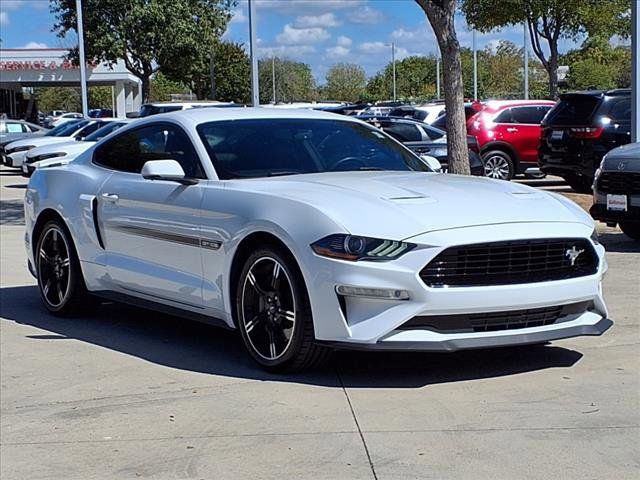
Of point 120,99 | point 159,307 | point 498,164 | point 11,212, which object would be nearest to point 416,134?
point 498,164

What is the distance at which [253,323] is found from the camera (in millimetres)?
6027

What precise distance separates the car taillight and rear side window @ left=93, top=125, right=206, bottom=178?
969 cm

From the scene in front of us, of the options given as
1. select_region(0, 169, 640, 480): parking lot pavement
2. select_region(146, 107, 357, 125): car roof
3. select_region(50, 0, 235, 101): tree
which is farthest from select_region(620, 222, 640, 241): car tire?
select_region(50, 0, 235, 101): tree

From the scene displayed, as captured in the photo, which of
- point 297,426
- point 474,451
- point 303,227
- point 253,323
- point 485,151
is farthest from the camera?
point 485,151

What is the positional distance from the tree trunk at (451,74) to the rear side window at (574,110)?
2.75 metres

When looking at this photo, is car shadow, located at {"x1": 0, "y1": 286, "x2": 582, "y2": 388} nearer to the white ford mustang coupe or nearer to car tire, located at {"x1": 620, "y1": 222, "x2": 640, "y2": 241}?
the white ford mustang coupe

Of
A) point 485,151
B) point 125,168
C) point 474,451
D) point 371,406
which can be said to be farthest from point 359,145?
point 485,151

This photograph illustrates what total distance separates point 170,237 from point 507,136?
14.2 meters

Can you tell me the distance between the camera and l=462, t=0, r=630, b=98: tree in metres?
30.3

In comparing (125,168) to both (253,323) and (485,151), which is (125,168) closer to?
(253,323)

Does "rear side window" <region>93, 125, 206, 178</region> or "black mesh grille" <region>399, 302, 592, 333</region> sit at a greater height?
"rear side window" <region>93, 125, 206, 178</region>

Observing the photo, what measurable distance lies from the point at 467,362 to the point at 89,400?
2.22m

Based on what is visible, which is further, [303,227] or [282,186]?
[282,186]

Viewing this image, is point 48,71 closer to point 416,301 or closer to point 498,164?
point 498,164
